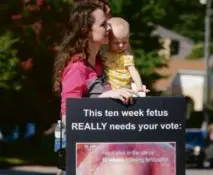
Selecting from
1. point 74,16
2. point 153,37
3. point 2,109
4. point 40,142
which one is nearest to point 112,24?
point 74,16

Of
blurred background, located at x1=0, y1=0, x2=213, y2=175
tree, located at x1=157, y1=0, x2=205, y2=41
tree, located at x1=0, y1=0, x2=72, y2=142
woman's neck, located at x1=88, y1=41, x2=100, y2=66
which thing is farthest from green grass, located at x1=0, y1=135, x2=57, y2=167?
tree, located at x1=157, y1=0, x2=205, y2=41

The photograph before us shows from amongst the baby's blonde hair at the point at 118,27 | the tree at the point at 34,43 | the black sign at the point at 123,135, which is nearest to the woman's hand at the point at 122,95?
the black sign at the point at 123,135

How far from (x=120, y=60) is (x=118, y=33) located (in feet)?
0.80

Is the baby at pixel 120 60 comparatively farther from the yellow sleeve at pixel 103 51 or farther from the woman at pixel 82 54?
the woman at pixel 82 54

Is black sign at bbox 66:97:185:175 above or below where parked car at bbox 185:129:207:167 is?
above

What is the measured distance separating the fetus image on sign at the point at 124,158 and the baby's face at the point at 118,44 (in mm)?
869

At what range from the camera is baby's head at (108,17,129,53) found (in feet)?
19.1

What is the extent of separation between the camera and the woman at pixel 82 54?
18.2ft

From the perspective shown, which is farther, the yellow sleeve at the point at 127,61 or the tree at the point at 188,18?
the tree at the point at 188,18

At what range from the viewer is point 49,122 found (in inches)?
1425

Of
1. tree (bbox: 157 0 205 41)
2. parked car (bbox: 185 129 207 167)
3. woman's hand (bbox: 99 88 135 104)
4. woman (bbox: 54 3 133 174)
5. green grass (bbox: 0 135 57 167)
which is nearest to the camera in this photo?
woman's hand (bbox: 99 88 135 104)

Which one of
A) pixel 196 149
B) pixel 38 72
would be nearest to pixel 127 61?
pixel 38 72

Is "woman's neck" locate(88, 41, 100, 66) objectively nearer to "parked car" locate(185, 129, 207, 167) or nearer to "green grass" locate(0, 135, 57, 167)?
"green grass" locate(0, 135, 57, 167)

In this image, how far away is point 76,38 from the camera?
5.69 m
